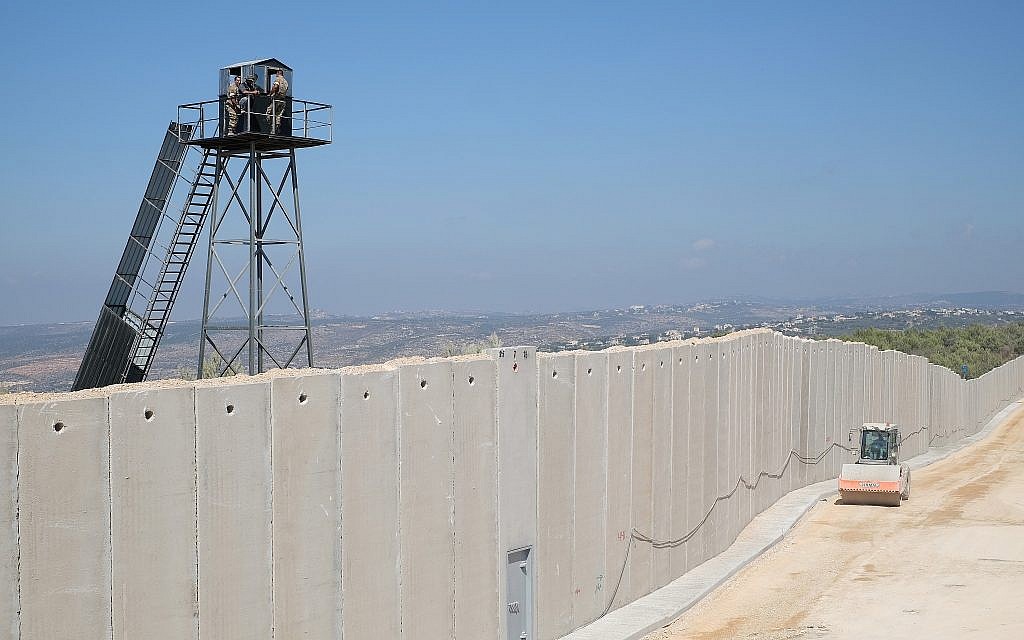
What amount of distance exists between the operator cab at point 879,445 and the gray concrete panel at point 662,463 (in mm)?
11690

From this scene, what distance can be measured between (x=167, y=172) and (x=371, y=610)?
2151 cm

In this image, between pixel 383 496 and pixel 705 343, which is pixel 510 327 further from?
pixel 383 496

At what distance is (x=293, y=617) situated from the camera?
7543mm

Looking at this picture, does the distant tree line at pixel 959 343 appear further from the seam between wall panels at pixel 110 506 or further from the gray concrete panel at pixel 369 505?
the seam between wall panels at pixel 110 506

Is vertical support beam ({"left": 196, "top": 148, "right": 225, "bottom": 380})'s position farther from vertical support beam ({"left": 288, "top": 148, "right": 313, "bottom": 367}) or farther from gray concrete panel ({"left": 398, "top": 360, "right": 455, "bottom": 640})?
gray concrete panel ({"left": 398, "top": 360, "right": 455, "bottom": 640})

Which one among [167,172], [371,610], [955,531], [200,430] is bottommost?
[955,531]

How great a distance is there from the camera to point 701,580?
1393cm

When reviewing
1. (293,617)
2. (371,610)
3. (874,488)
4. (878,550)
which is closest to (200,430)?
(293,617)

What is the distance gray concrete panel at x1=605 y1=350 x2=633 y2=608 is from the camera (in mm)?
11820

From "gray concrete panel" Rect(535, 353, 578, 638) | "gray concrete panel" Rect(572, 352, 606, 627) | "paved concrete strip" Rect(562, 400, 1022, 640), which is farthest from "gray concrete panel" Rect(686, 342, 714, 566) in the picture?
"gray concrete panel" Rect(535, 353, 578, 638)

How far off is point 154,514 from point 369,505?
1988mm

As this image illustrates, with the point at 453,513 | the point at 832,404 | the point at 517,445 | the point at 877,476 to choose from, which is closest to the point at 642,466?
the point at 517,445

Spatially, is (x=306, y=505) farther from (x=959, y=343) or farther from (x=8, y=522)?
(x=959, y=343)

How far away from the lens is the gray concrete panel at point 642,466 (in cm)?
1244
